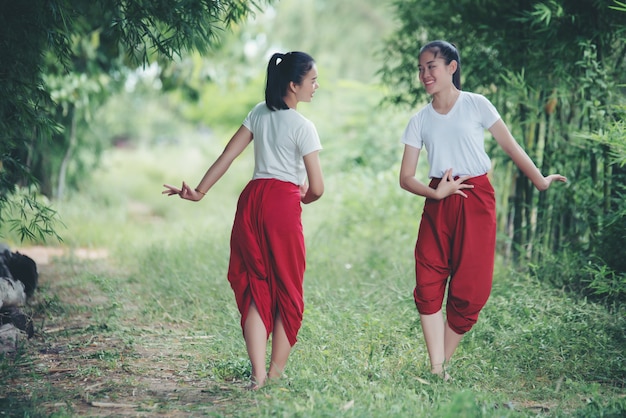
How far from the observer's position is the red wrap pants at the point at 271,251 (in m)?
3.84

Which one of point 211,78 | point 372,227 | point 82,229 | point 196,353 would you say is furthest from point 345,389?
point 211,78

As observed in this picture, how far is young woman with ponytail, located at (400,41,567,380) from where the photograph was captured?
12.7ft

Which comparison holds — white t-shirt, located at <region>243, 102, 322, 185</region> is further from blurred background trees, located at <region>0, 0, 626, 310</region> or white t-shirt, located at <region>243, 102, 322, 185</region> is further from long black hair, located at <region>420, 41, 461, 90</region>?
blurred background trees, located at <region>0, 0, 626, 310</region>

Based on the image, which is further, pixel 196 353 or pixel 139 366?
pixel 196 353

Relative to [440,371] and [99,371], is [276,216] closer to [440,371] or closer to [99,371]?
[440,371]

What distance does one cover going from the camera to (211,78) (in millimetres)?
11227

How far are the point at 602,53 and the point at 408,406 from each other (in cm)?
326

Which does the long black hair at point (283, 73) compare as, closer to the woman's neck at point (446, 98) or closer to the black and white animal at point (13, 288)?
the woman's neck at point (446, 98)

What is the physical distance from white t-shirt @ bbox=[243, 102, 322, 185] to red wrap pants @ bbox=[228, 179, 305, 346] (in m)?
0.06

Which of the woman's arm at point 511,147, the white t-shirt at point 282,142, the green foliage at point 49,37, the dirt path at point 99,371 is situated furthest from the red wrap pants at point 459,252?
the green foliage at point 49,37

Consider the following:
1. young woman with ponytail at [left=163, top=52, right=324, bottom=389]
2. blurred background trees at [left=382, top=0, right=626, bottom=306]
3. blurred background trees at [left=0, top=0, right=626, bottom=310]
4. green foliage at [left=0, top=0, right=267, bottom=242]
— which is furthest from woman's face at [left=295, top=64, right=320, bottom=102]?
blurred background trees at [left=382, top=0, right=626, bottom=306]

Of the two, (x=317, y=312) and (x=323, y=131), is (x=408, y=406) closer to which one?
(x=317, y=312)

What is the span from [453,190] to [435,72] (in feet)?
1.95

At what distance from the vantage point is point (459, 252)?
3922mm
